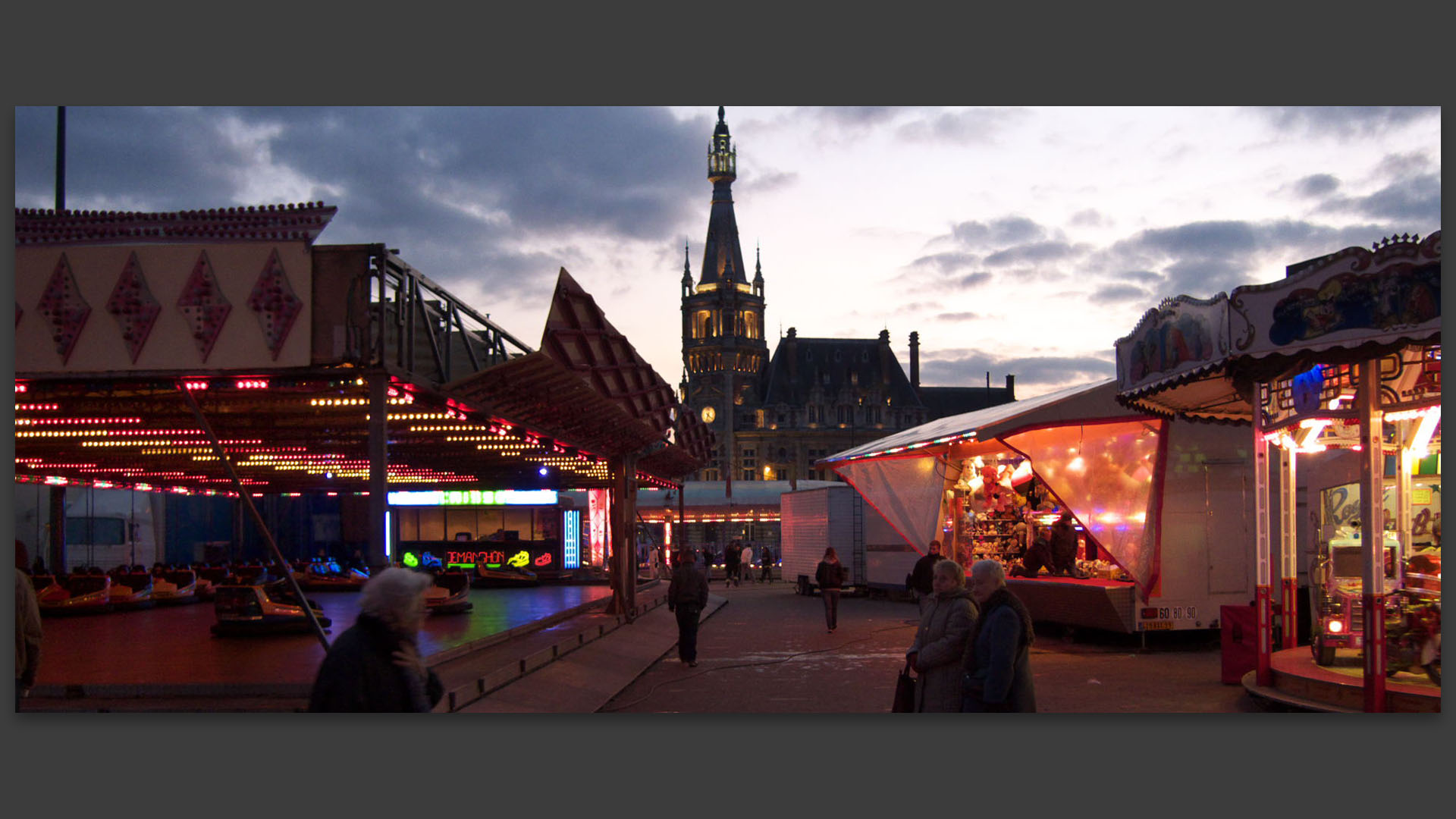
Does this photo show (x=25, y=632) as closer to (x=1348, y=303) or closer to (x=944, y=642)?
(x=944, y=642)

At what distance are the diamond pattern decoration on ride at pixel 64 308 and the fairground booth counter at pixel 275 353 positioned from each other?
0.6 inches

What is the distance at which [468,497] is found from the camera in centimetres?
3631

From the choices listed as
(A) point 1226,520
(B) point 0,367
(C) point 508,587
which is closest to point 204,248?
(B) point 0,367

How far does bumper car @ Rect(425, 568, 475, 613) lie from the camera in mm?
20016

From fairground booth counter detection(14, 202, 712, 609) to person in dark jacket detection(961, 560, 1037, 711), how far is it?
560 cm

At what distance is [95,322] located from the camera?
10.5 m

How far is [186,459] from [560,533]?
45.6 ft

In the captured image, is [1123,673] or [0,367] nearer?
[0,367]

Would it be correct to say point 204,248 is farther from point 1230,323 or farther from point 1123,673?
point 1123,673

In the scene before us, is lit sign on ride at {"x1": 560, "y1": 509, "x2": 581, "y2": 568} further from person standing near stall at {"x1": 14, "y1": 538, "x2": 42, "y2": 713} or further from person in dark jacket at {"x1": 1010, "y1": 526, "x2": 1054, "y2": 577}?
person standing near stall at {"x1": 14, "y1": 538, "x2": 42, "y2": 713}

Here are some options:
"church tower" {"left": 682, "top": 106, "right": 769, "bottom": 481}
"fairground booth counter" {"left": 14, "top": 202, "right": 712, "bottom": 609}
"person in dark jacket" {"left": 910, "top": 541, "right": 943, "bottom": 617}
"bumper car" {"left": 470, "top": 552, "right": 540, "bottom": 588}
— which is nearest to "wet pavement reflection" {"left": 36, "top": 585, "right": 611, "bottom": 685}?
"fairground booth counter" {"left": 14, "top": 202, "right": 712, "bottom": 609}

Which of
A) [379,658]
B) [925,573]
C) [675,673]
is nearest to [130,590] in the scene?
[675,673]

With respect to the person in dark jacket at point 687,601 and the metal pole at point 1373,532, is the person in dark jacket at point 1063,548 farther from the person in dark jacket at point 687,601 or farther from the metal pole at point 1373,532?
the metal pole at point 1373,532

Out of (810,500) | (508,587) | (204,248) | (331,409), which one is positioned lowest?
(508,587)
